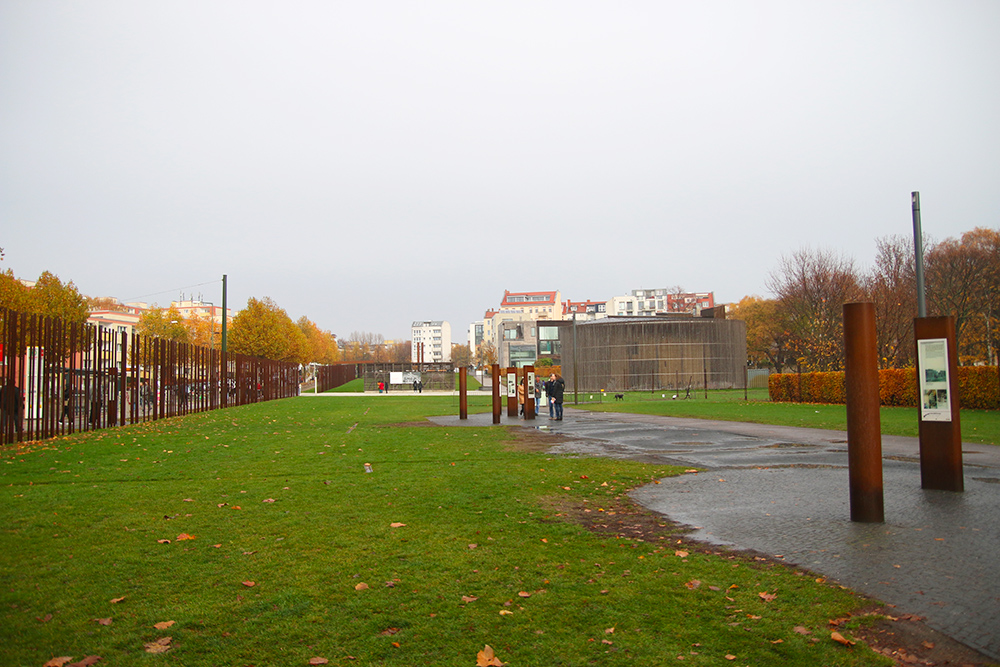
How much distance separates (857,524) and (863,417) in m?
1.10

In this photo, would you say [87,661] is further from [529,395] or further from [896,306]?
[896,306]

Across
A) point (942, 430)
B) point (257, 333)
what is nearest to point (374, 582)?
point (942, 430)

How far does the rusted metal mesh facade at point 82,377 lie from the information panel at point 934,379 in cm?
1718

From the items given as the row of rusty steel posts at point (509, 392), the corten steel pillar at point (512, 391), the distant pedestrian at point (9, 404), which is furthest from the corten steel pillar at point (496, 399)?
the distant pedestrian at point (9, 404)

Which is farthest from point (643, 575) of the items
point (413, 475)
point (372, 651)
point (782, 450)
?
point (782, 450)

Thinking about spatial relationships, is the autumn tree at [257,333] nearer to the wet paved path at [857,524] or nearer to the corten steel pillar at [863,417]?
the wet paved path at [857,524]

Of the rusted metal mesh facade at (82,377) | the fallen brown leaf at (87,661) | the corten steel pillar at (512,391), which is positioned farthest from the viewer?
the corten steel pillar at (512,391)

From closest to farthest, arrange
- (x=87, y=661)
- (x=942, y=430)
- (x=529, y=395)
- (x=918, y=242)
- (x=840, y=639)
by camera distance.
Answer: (x=87, y=661) → (x=840, y=639) → (x=942, y=430) → (x=918, y=242) → (x=529, y=395)

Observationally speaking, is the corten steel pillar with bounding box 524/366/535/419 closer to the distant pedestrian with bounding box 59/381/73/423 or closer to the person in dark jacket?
the person in dark jacket

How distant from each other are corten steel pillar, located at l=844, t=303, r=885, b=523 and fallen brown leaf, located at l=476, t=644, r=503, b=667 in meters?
4.94

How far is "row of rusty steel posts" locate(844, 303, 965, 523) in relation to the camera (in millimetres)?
7203

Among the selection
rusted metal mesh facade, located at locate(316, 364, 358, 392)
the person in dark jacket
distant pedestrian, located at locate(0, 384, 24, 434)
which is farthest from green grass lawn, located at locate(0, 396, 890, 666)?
rusted metal mesh facade, located at locate(316, 364, 358, 392)

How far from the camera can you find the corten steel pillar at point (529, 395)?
84.1ft

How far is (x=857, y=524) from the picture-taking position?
701cm
